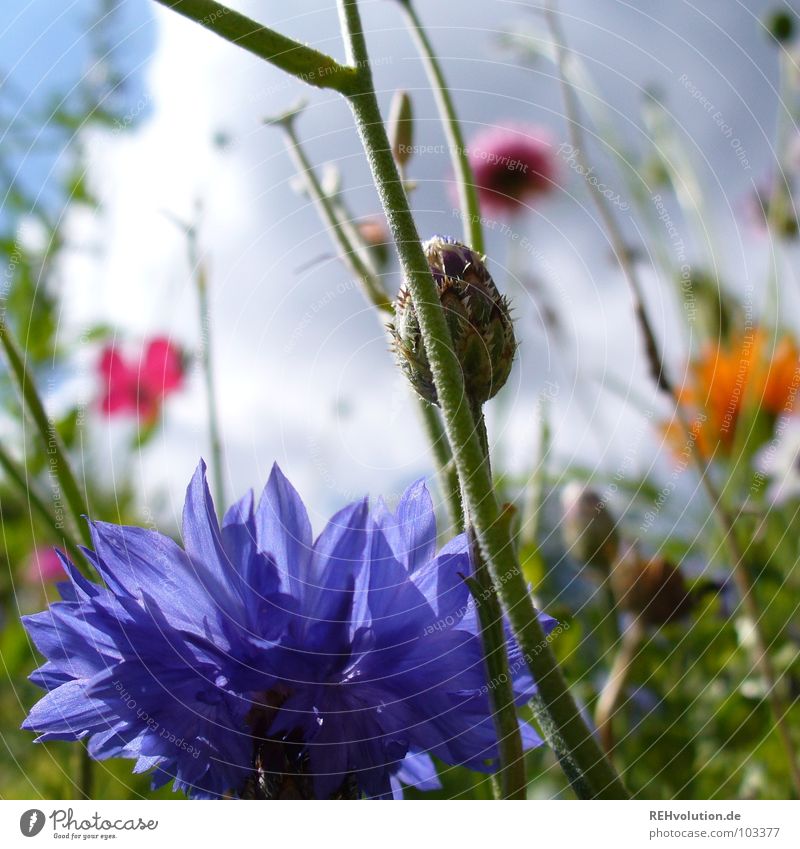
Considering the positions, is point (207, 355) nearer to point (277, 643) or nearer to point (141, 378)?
point (277, 643)

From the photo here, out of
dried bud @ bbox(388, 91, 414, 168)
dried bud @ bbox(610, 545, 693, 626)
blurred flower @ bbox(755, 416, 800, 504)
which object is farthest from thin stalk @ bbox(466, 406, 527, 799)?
blurred flower @ bbox(755, 416, 800, 504)

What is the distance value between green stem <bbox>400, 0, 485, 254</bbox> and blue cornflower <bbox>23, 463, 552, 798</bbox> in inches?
3.7

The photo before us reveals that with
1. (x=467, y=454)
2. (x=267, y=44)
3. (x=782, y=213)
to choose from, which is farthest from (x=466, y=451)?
(x=782, y=213)

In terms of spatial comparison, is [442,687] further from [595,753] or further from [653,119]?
[653,119]

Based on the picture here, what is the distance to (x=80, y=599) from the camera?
0.23m

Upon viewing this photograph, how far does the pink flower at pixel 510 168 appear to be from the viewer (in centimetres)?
94

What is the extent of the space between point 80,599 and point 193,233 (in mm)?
229
